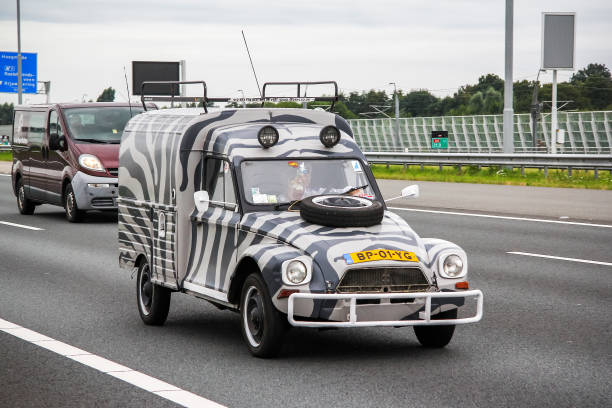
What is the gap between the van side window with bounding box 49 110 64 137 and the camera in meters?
20.9

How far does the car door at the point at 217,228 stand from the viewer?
8.33 metres

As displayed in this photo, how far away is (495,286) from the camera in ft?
38.7

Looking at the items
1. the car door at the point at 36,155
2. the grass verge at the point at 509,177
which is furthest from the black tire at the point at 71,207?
the grass verge at the point at 509,177

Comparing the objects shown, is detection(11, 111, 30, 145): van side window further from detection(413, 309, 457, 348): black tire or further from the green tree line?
the green tree line

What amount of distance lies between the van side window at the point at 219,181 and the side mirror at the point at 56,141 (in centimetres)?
1217

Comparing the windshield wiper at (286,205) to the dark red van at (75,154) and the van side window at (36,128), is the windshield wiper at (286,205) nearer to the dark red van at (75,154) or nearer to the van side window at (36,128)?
the dark red van at (75,154)

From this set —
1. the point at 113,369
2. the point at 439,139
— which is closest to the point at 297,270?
the point at 113,369

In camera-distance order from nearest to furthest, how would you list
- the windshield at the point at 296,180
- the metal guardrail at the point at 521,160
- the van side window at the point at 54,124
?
the windshield at the point at 296,180 → the van side window at the point at 54,124 → the metal guardrail at the point at 521,160

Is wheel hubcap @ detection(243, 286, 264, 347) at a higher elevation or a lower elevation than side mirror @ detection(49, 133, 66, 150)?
lower

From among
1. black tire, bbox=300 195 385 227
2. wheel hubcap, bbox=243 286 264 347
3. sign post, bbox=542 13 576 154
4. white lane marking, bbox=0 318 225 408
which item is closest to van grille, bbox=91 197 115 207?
white lane marking, bbox=0 318 225 408

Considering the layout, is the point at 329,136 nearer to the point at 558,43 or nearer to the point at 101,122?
the point at 101,122

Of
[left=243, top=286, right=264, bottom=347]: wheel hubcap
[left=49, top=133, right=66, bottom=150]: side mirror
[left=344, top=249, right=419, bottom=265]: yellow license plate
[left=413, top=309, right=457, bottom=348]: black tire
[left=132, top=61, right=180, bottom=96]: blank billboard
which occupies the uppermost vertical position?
[left=132, top=61, right=180, bottom=96]: blank billboard

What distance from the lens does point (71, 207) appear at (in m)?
20.4

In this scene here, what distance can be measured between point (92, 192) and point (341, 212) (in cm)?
1286
